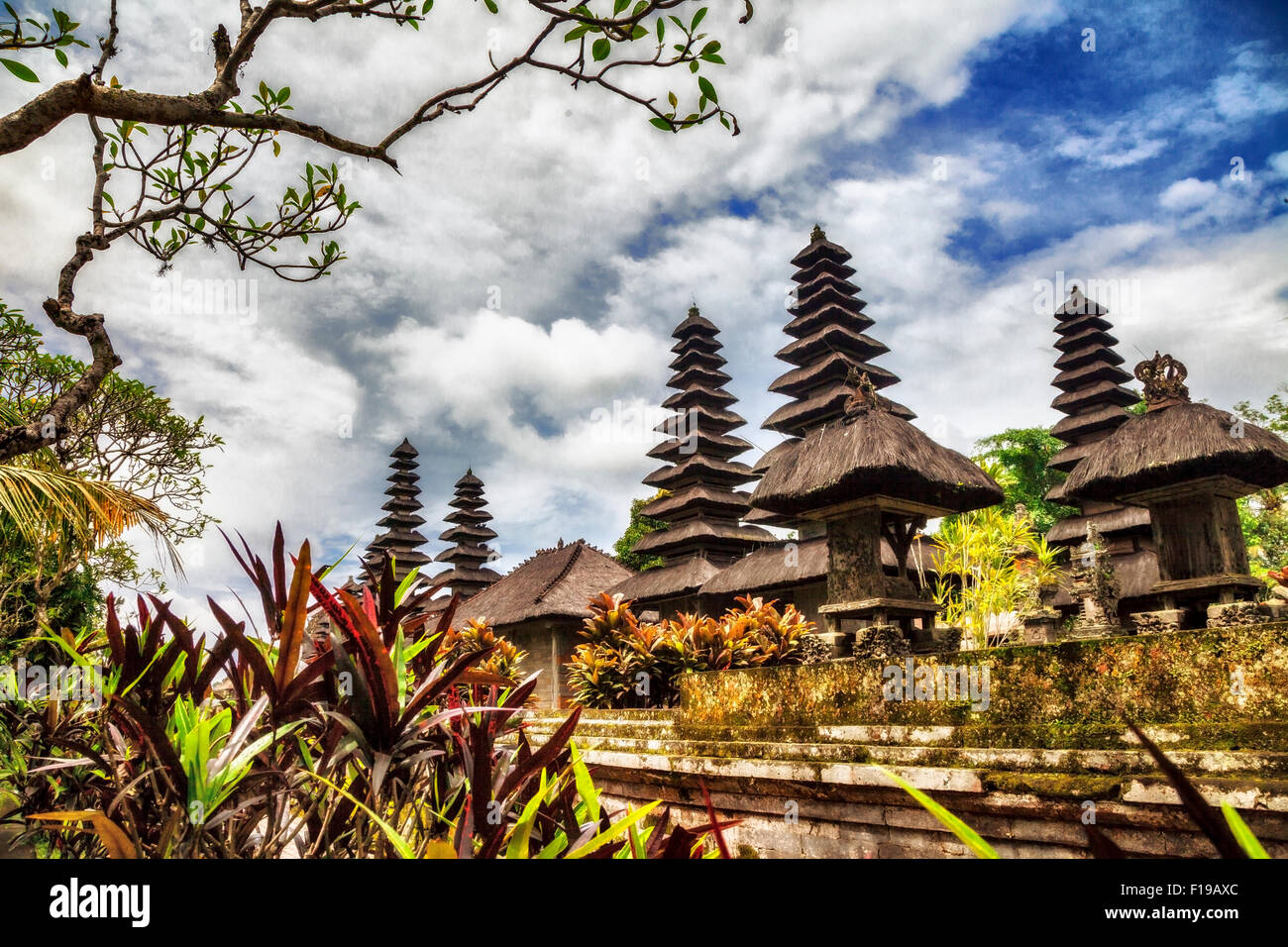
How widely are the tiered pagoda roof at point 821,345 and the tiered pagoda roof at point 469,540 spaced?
1675 centimetres

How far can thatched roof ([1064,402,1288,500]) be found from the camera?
803 cm

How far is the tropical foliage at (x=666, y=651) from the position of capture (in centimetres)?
747

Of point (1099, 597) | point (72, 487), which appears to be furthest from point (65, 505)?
point (1099, 597)

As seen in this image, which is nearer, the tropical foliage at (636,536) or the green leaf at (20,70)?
the green leaf at (20,70)

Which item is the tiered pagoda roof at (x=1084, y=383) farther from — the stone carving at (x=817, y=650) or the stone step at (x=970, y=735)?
the stone step at (x=970, y=735)

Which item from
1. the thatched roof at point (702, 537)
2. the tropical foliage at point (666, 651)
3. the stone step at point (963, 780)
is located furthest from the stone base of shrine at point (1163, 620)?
the thatched roof at point (702, 537)

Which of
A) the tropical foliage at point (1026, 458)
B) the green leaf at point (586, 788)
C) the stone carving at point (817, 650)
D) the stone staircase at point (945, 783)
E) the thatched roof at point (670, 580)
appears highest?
the tropical foliage at point (1026, 458)

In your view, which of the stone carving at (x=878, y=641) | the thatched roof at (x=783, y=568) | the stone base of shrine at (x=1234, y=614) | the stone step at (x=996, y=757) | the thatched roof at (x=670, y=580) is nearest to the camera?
the stone step at (x=996, y=757)

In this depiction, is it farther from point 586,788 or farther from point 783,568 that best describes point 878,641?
point 783,568

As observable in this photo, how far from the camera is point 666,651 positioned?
7.67 metres

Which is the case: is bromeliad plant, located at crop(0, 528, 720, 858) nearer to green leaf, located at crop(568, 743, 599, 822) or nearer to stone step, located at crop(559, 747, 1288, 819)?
green leaf, located at crop(568, 743, 599, 822)

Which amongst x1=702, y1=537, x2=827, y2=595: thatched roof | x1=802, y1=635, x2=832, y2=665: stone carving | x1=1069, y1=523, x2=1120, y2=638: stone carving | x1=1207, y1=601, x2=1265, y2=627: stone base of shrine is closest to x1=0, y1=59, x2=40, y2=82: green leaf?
x1=802, y1=635, x2=832, y2=665: stone carving

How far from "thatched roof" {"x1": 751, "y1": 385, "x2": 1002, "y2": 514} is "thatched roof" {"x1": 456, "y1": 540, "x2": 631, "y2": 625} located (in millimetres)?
12274
